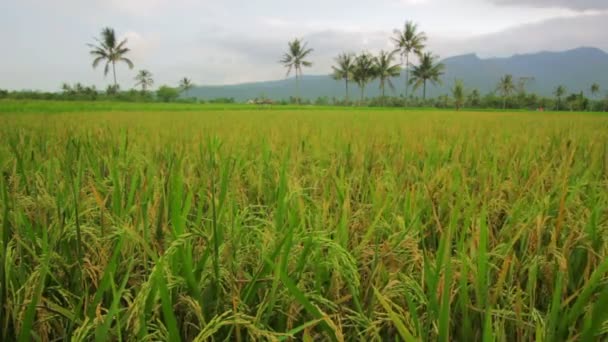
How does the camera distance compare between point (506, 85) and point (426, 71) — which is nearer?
point (426, 71)

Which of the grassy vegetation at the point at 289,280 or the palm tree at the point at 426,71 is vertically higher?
the palm tree at the point at 426,71

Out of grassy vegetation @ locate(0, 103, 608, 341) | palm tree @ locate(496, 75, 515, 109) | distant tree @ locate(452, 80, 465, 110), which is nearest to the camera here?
grassy vegetation @ locate(0, 103, 608, 341)

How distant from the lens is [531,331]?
0.53 meters

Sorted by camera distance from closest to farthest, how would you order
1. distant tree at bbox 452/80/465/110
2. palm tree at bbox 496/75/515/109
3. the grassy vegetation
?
the grassy vegetation < distant tree at bbox 452/80/465/110 < palm tree at bbox 496/75/515/109

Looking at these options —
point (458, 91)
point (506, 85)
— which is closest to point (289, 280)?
point (458, 91)

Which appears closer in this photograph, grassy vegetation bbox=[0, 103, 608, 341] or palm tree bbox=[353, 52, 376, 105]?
grassy vegetation bbox=[0, 103, 608, 341]

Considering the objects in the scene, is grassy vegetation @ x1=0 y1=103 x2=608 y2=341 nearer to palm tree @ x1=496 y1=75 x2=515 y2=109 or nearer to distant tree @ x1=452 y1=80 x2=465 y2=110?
distant tree @ x1=452 y1=80 x2=465 y2=110

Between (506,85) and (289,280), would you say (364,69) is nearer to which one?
(506,85)

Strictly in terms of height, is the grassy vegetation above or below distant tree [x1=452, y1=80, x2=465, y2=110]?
Answer: below

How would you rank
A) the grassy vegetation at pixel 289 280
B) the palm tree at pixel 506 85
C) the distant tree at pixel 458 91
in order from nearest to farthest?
the grassy vegetation at pixel 289 280 → the distant tree at pixel 458 91 → the palm tree at pixel 506 85

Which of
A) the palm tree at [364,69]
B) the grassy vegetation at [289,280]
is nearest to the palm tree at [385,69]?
the palm tree at [364,69]

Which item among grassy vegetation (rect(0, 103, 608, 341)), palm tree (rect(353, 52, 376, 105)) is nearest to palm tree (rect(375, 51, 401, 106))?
palm tree (rect(353, 52, 376, 105))

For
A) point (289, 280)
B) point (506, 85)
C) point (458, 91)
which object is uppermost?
point (506, 85)

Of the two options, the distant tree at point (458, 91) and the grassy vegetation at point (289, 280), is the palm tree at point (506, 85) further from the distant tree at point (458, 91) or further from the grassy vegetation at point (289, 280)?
the grassy vegetation at point (289, 280)
